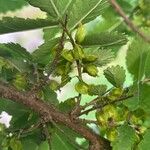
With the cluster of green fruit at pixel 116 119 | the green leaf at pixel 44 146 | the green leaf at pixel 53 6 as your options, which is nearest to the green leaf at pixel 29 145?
the green leaf at pixel 44 146

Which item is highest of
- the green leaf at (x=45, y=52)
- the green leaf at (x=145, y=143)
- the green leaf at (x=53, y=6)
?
the green leaf at (x=53, y=6)

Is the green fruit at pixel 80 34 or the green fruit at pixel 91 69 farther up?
the green fruit at pixel 80 34

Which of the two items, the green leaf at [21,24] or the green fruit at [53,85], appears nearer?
the green leaf at [21,24]

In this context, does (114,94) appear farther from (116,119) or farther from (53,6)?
(53,6)

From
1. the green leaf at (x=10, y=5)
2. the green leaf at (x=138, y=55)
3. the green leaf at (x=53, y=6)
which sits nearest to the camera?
the green leaf at (x=53, y=6)

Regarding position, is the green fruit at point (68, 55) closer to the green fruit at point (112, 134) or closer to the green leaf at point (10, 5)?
the green fruit at point (112, 134)

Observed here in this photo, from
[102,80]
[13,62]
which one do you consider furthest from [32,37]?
[13,62]

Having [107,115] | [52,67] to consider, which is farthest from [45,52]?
[107,115]
